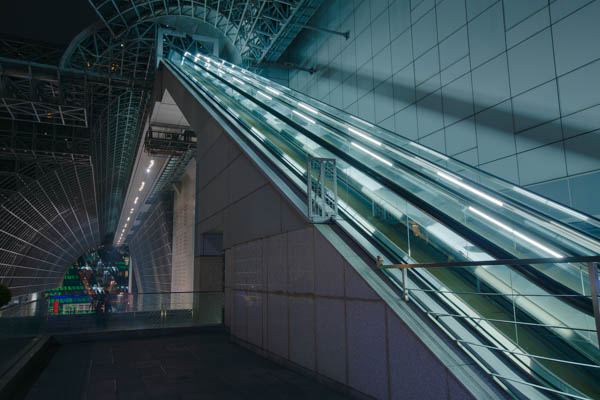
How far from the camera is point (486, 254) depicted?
12.2 feet

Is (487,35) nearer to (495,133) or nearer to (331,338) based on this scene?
(495,133)

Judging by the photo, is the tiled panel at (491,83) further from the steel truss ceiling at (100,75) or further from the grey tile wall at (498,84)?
the steel truss ceiling at (100,75)

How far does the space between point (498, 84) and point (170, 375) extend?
9038 mm

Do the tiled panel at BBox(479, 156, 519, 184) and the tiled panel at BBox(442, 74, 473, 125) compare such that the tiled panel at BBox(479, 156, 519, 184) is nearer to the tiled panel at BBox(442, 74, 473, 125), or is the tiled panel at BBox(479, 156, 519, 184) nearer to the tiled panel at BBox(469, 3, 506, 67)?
the tiled panel at BBox(442, 74, 473, 125)

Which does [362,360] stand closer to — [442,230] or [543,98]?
[442,230]

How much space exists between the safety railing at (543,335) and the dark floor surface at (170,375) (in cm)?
209

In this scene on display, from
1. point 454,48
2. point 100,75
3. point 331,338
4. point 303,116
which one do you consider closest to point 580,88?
point 454,48

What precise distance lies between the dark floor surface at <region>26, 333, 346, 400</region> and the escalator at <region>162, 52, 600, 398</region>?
6.31 feet

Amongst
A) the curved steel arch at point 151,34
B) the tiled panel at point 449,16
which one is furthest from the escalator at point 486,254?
the curved steel arch at point 151,34

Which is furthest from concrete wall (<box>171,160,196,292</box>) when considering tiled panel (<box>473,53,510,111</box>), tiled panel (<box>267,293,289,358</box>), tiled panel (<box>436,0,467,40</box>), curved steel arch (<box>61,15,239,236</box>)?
tiled panel (<box>267,293,289,358</box>)

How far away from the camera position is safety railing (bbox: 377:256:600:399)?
2.79 m

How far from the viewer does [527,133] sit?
9.06m

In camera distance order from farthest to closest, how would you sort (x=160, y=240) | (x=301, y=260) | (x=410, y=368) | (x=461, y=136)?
(x=160, y=240) → (x=461, y=136) → (x=301, y=260) → (x=410, y=368)

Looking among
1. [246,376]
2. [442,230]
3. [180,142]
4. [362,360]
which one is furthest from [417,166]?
[180,142]
